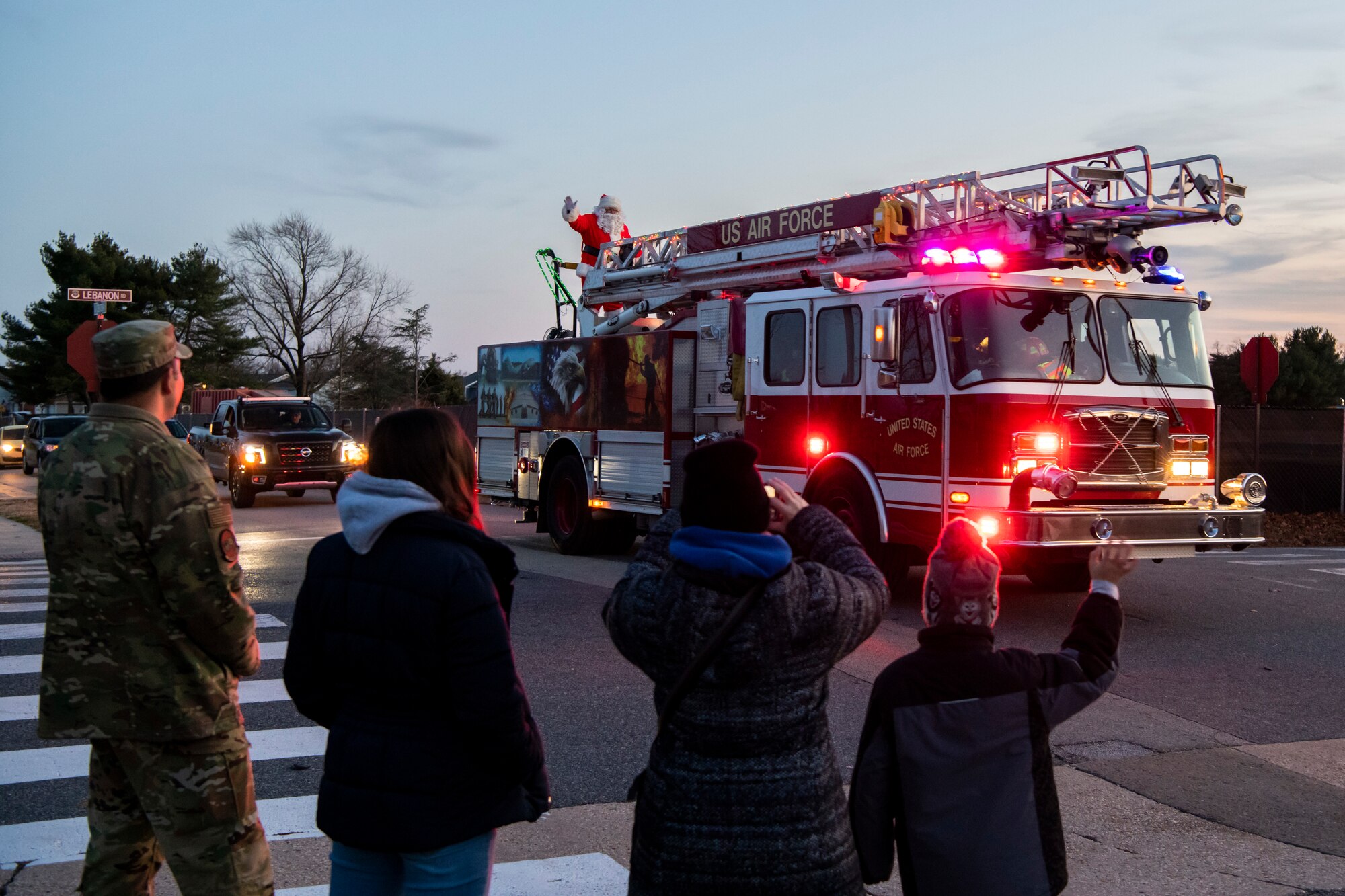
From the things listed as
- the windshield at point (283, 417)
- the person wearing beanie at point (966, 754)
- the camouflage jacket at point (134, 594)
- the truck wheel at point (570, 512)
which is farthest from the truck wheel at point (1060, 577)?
the windshield at point (283, 417)

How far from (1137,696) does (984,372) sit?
300 cm

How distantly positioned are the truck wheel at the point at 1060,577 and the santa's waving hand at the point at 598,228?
669 centimetres

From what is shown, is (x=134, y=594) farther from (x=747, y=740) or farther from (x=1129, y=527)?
(x=1129, y=527)

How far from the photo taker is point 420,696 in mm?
2867

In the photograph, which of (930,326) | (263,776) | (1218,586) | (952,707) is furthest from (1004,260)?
(952,707)

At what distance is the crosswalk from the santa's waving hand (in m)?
8.41

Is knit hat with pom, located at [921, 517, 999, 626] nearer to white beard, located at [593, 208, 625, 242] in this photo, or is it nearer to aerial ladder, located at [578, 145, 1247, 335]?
aerial ladder, located at [578, 145, 1247, 335]

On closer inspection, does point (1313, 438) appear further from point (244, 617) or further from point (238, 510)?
point (244, 617)

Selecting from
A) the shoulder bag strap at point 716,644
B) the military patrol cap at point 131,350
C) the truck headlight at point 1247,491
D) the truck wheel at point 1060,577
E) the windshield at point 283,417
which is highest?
the military patrol cap at point 131,350

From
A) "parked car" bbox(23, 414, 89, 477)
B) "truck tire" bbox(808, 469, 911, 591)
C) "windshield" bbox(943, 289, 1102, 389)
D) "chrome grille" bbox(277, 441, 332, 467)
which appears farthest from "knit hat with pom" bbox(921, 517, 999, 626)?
"parked car" bbox(23, 414, 89, 477)

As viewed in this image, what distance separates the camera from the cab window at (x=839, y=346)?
36.3 feet

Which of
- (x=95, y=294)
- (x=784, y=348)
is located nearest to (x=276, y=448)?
(x=95, y=294)

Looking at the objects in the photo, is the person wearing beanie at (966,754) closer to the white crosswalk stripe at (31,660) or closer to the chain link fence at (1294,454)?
the white crosswalk stripe at (31,660)

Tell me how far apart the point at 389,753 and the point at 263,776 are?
3509 millimetres
